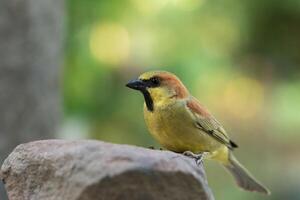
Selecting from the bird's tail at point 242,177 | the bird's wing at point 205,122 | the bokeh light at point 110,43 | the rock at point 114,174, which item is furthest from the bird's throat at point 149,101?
the bokeh light at point 110,43

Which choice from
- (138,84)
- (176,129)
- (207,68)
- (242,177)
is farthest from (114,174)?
(207,68)

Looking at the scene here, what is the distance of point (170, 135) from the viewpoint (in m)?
3.54

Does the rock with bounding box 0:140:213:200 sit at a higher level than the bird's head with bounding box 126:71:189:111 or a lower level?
higher

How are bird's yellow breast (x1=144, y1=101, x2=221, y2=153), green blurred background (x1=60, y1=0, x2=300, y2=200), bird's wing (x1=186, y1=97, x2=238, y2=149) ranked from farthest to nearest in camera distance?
green blurred background (x1=60, y1=0, x2=300, y2=200) < bird's wing (x1=186, y1=97, x2=238, y2=149) < bird's yellow breast (x1=144, y1=101, x2=221, y2=153)

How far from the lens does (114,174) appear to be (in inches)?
80.0

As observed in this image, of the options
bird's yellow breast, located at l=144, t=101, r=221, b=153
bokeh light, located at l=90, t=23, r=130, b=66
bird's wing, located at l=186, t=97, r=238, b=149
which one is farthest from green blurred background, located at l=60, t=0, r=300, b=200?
bird's yellow breast, located at l=144, t=101, r=221, b=153

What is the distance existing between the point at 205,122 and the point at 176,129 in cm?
22

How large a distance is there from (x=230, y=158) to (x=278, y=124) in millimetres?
2248

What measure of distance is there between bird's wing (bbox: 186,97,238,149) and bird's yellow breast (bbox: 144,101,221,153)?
0.03m

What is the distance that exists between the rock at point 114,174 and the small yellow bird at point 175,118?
1.21 metres

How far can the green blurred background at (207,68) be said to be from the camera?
19.0 ft

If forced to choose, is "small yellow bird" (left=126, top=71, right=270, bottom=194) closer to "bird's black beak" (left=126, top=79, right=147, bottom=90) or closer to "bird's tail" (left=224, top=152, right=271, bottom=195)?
"bird's black beak" (left=126, top=79, right=147, bottom=90)

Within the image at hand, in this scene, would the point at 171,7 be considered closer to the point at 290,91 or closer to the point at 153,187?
the point at 290,91

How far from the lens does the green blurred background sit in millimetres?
5781
